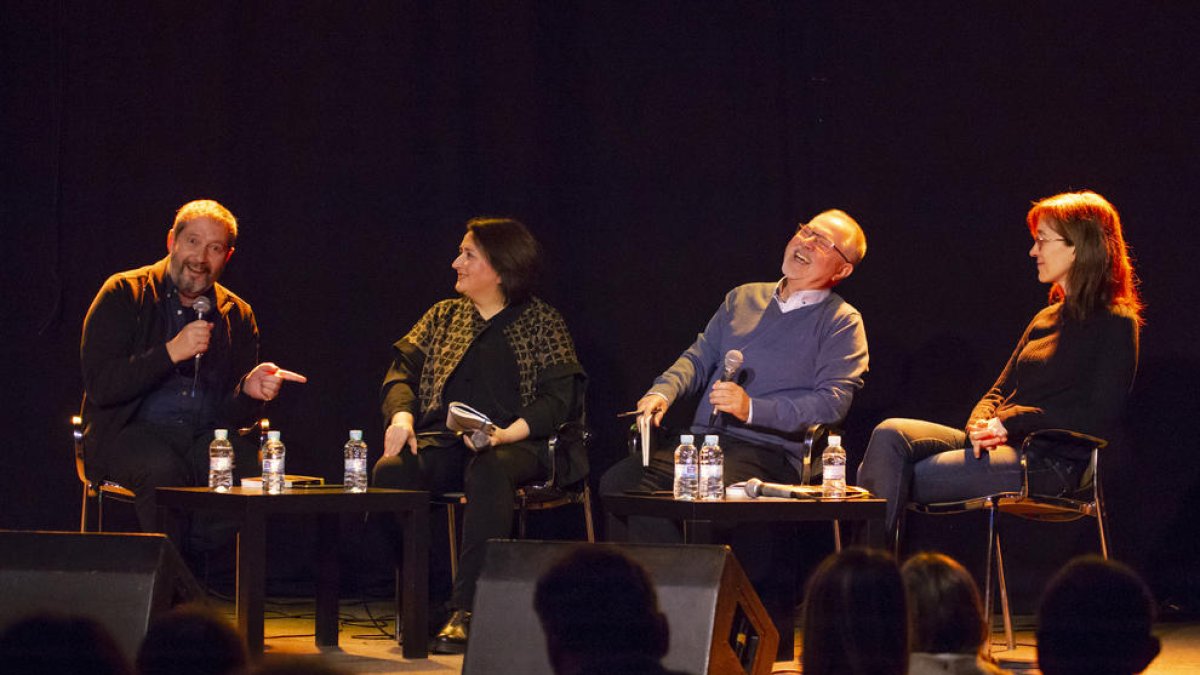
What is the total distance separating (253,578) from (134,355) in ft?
3.66

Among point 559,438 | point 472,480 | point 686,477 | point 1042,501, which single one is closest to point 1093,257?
point 1042,501

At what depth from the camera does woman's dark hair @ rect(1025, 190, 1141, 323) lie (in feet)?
13.3

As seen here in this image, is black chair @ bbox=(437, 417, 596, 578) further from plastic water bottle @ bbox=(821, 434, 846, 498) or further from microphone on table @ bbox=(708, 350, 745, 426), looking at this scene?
plastic water bottle @ bbox=(821, 434, 846, 498)

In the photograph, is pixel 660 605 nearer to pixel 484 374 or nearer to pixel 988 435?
pixel 988 435

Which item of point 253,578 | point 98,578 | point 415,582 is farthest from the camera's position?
point 415,582

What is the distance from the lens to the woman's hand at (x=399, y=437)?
14.0 feet

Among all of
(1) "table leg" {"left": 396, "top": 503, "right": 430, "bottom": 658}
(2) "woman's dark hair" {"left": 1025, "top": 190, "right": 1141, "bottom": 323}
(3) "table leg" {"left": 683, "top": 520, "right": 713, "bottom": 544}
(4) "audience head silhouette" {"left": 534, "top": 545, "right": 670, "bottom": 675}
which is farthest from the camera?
(2) "woman's dark hair" {"left": 1025, "top": 190, "right": 1141, "bottom": 323}

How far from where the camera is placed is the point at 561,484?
14.3 ft

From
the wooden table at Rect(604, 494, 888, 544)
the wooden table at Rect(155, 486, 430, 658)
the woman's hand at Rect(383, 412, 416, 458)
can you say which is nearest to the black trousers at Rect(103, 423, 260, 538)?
the wooden table at Rect(155, 486, 430, 658)

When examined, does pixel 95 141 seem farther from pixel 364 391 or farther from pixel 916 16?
pixel 916 16

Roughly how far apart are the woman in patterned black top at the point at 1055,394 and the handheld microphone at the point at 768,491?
49 centimetres

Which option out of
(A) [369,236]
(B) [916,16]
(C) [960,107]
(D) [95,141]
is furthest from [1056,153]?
(D) [95,141]

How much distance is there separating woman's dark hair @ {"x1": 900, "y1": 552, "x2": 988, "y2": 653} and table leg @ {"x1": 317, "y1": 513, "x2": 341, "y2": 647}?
2.38m

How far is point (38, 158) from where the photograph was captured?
15.7 ft
